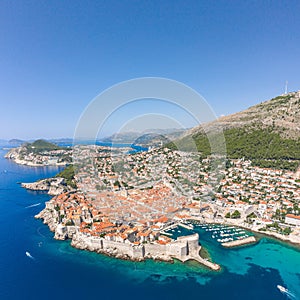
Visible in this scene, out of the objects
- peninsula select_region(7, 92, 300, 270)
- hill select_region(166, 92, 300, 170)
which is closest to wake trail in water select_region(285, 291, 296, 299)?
peninsula select_region(7, 92, 300, 270)

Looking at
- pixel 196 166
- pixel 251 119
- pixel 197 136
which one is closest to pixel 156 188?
pixel 196 166

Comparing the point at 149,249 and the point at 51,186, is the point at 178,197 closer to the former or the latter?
the point at 149,249

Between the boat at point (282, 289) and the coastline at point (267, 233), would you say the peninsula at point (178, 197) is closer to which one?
the coastline at point (267, 233)

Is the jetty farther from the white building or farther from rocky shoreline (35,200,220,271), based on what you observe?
the white building

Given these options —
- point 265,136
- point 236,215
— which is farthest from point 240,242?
point 265,136

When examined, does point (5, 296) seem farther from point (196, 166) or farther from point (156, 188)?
point (196, 166)
